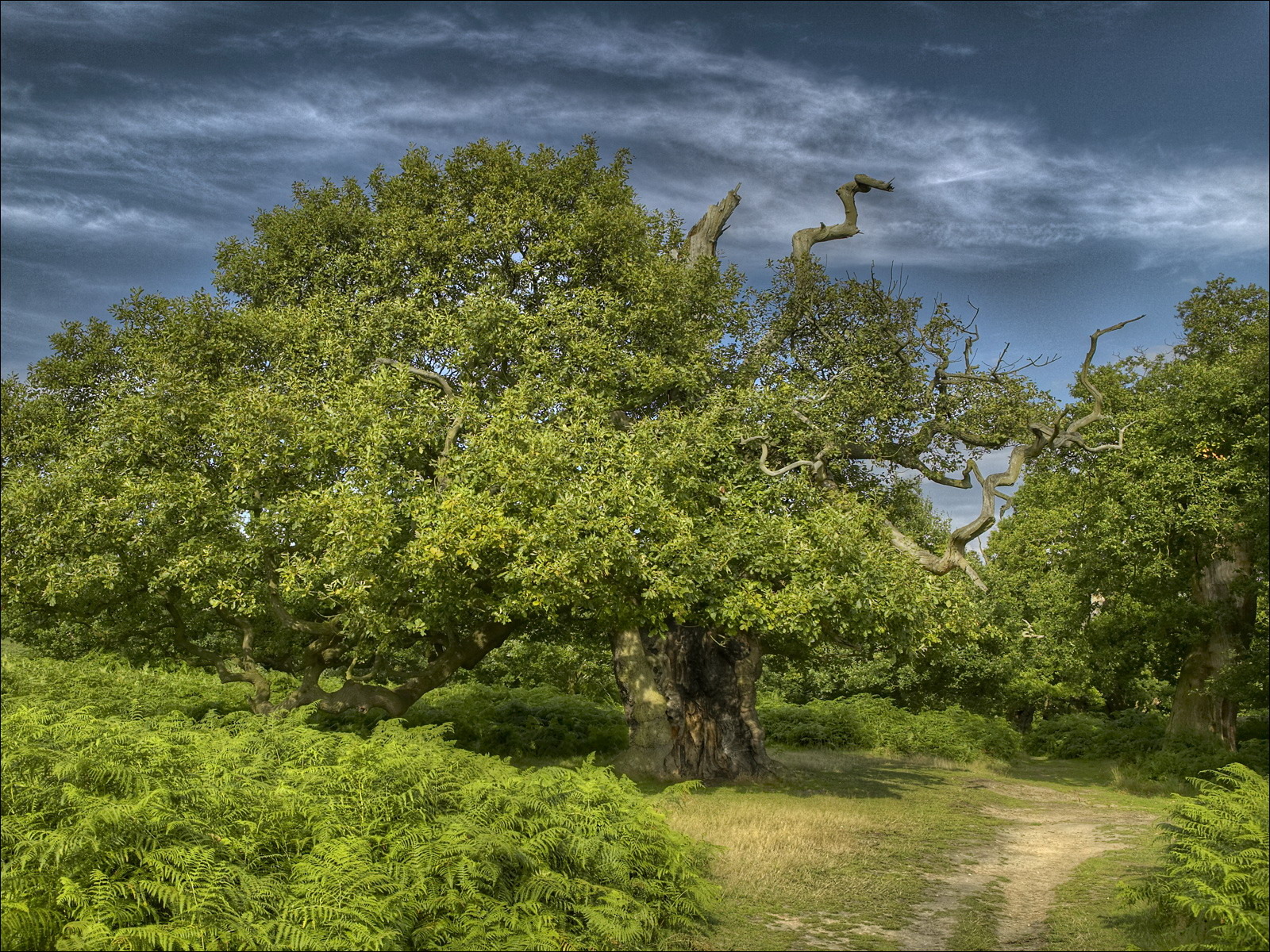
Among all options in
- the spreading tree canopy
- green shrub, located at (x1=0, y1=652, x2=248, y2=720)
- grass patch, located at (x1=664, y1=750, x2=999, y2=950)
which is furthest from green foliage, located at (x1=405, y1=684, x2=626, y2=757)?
grass patch, located at (x1=664, y1=750, x2=999, y2=950)

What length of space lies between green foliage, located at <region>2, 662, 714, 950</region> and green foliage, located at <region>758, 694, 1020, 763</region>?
20751 millimetres

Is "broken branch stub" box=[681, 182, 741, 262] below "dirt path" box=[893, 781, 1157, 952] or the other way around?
the other way around

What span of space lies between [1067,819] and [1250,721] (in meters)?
15.4

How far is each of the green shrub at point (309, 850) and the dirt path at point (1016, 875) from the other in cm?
173

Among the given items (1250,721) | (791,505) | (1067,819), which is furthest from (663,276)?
(1250,721)

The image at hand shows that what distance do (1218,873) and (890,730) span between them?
22645 millimetres

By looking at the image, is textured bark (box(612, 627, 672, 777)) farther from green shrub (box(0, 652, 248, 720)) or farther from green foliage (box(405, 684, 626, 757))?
green shrub (box(0, 652, 248, 720))

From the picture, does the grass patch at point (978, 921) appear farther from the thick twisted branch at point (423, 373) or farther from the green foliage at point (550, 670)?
the green foliage at point (550, 670)

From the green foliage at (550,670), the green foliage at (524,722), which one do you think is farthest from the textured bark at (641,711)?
the green foliage at (550,670)

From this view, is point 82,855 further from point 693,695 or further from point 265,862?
point 693,695

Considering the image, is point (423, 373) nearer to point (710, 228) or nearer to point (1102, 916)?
point (710, 228)

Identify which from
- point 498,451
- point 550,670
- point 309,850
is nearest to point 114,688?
point 498,451

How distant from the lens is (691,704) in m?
21.9

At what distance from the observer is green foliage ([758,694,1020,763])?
30.0 m
